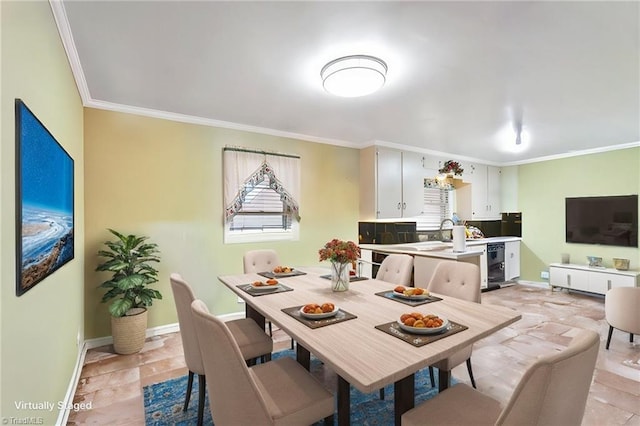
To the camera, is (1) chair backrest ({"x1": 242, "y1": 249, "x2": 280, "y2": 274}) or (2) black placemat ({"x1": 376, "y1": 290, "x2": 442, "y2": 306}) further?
(1) chair backrest ({"x1": 242, "y1": 249, "x2": 280, "y2": 274})

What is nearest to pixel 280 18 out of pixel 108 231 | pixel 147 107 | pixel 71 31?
pixel 71 31

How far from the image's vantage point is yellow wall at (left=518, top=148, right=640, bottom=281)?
4.80m

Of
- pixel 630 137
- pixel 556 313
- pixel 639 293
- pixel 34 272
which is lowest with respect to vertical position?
pixel 556 313

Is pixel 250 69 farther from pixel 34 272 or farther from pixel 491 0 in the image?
pixel 34 272

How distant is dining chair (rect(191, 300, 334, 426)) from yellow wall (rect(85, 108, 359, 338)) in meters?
2.36

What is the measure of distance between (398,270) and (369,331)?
143cm

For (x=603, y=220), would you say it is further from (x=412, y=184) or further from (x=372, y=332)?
(x=372, y=332)

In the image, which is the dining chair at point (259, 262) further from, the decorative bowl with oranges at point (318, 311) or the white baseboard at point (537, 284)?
the white baseboard at point (537, 284)

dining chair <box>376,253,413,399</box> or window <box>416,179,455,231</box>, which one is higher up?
window <box>416,179,455,231</box>

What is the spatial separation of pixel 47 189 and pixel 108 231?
5.73 feet

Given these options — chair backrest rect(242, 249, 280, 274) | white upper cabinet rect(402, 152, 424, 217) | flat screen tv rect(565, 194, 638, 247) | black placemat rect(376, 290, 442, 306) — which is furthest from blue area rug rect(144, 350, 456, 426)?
flat screen tv rect(565, 194, 638, 247)

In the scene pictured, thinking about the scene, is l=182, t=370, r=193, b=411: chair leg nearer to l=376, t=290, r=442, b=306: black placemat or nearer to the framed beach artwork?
the framed beach artwork

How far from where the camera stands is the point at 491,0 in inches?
63.3

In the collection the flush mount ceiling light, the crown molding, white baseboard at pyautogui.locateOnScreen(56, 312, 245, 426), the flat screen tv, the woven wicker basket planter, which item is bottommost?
white baseboard at pyautogui.locateOnScreen(56, 312, 245, 426)
